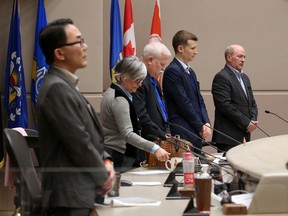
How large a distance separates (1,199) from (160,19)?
14.1 ft

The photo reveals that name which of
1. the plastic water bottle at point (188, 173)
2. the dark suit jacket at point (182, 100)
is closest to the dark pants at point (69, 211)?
the plastic water bottle at point (188, 173)

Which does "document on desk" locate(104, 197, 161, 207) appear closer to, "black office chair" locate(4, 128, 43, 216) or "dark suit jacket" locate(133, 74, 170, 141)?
"black office chair" locate(4, 128, 43, 216)

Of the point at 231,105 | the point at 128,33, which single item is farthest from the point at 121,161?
the point at 128,33

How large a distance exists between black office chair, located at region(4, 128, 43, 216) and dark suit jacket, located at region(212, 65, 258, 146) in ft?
9.56

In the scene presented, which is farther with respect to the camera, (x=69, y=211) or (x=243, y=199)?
(x=243, y=199)

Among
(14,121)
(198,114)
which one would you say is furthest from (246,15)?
(14,121)

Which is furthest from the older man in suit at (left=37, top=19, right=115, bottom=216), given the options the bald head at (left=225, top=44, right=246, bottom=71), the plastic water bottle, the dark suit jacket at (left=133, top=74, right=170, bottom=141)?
the bald head at (left=225, top=44, right=246, bottom=71)

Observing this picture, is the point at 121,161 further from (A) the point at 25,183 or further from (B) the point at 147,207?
(A) the point at 25,183

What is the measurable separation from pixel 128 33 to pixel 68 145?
3699 millimetres

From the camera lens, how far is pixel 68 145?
2473mm

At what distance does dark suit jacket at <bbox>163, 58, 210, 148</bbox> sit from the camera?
17.4 feet

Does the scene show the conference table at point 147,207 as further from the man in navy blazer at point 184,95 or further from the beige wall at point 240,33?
the beige wall at point 240,33

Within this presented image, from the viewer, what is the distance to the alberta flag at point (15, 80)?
4.76 metres

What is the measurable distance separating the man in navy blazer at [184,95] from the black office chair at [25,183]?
236 cm
